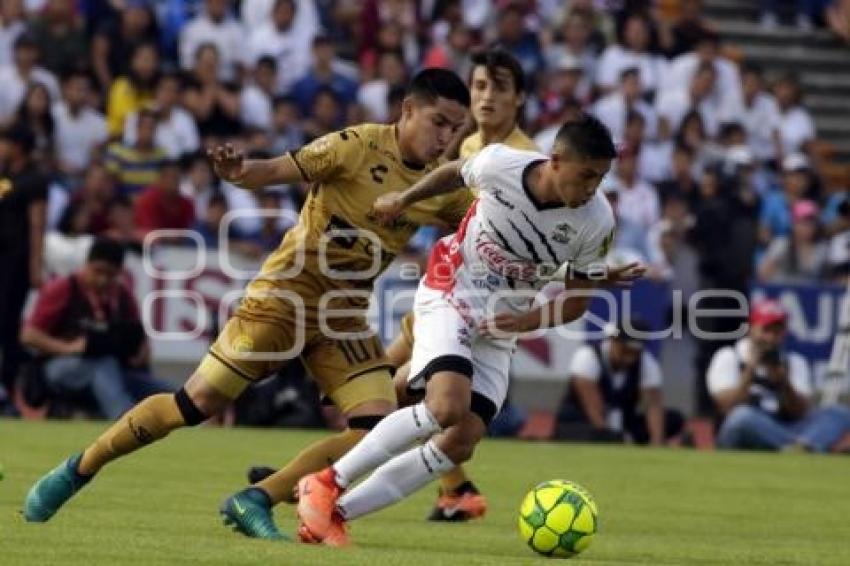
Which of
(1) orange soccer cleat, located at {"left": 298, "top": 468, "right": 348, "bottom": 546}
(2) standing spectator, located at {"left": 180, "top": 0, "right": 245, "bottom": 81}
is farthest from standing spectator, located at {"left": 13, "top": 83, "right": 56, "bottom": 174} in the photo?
(1) orange soccer cleat, located at {"left": 298, "top": 468, "right": 348, "bottom": 546}

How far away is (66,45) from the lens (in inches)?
924

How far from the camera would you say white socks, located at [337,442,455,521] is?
34.2 ft

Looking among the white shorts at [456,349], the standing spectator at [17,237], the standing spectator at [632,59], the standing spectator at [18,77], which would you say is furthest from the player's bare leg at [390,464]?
the standing spectator at [632,59]

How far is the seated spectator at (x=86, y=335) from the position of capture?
66.5 ft

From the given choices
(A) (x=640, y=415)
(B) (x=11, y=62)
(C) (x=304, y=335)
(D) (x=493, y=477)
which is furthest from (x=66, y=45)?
(C) (x=304, y=335)

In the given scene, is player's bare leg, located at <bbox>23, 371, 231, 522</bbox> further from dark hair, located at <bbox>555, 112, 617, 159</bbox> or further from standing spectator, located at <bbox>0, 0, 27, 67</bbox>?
standing spectator, located at <bbox>0, 0, 27, 67</bbox>

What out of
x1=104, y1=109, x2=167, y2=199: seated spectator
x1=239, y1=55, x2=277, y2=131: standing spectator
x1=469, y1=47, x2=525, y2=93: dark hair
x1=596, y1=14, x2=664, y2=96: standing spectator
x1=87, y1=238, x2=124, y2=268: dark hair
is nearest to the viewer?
x1=469, y1=47, x2=525, y2=93: dark hair

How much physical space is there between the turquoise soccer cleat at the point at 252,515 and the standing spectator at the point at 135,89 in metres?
12.6

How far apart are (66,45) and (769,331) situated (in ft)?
26.6

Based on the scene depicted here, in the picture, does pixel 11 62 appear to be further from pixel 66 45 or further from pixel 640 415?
pixel 640 415

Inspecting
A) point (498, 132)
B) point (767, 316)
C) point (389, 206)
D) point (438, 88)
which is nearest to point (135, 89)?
point (767, 316)

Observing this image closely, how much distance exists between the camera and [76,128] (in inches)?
885

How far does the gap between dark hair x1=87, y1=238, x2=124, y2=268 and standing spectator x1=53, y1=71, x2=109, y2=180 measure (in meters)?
2.56

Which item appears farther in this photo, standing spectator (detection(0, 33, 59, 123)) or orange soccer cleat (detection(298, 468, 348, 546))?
standing spectator (detection(0, 33, 59, 123))
